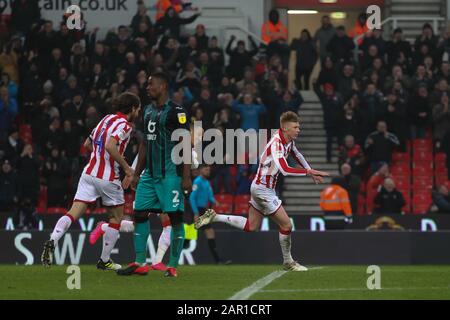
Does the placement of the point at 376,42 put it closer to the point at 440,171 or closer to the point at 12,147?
the point at 440,171

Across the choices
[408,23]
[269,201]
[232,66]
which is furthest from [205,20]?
[269,201]

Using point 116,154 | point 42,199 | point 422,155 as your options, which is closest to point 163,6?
point 42,199

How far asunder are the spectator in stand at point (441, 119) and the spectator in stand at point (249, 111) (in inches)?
152

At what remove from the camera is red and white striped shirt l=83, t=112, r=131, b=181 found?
14.8 meters

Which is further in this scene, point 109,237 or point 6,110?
point 6,110

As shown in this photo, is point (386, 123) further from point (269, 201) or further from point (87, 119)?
point (269, 201)

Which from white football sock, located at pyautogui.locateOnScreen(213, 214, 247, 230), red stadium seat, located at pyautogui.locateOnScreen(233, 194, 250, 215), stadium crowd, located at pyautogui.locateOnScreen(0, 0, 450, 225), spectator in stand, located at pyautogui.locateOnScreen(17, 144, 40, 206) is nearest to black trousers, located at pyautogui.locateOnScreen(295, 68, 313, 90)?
stadium crowd, located at pyautogui.locateOnScreen(0, 0, 450, 225)

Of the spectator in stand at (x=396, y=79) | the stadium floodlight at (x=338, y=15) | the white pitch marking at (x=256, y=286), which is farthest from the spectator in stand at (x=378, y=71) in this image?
the white pitch marking at (x=256, y=286)

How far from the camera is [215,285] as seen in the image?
13.3m

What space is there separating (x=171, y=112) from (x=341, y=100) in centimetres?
1351

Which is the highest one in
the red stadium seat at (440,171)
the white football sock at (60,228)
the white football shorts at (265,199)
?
the white football shorts at (265,199)

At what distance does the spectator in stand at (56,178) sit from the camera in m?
25.2

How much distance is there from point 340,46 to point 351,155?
3.21 m

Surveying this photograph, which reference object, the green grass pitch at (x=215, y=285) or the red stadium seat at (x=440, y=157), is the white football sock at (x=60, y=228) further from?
the red stadium seat at (x=440, y=157)
